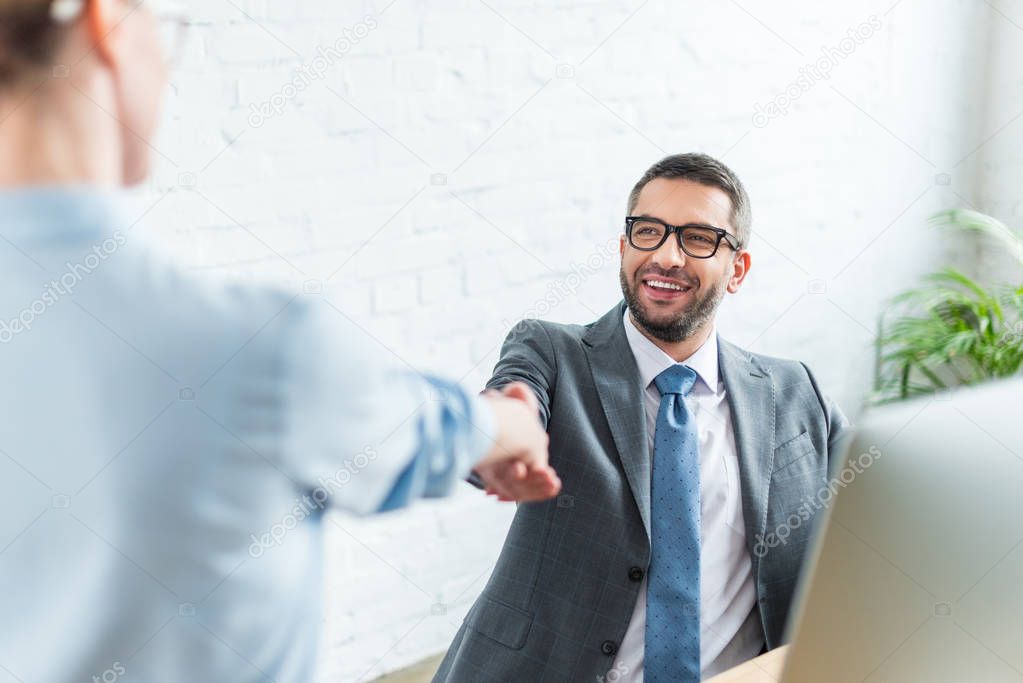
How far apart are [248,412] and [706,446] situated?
4.14 ft

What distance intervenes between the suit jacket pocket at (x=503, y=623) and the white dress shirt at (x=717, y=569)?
0.15 m

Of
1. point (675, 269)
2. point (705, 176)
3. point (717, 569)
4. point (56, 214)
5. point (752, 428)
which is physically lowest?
point (717, 569)

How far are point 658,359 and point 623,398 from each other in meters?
0.12

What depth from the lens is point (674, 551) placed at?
168 cm

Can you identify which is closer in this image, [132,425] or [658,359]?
[132,425]

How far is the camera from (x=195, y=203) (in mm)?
2182

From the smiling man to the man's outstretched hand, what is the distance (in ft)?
1.97

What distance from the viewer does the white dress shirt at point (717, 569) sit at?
5.49ft

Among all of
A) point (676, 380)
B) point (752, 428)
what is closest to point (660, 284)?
point (676, 380)

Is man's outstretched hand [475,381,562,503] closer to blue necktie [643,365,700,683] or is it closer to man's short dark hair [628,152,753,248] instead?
blue necktie [643,365,700,683]

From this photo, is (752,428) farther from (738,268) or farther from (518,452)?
(518,452)

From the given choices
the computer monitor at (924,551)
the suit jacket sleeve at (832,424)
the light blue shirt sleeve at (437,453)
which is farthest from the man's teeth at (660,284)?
the light blue shirt sleeve at (437,453)

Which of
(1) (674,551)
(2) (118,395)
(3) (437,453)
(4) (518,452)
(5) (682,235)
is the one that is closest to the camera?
(2) (118,395)

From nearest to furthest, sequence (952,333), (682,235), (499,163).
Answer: (682,235)
(499,163)
(952,333)
